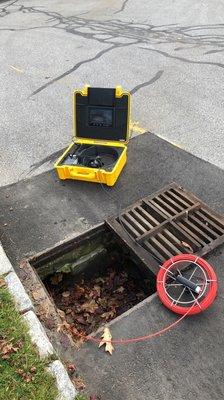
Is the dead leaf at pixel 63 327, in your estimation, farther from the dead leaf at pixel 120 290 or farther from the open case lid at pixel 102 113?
the open case lid at pixel 102 113

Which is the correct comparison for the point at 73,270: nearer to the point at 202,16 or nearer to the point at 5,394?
the point at 5,394

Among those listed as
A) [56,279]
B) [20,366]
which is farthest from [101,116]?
[20,366]

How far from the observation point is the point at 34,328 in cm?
321

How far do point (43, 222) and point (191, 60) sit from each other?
21.3 feet

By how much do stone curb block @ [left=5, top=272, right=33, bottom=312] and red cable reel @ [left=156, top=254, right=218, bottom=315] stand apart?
1286 millimetres

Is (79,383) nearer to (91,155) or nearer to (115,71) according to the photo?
(91,155)

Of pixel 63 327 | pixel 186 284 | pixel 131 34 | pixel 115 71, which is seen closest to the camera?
pixel 63 327

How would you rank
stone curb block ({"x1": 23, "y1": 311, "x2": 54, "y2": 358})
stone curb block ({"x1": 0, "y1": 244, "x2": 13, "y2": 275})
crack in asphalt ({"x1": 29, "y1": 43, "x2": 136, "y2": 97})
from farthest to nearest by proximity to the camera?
crack in asphalt ({"x1": 29, "y1": 43, "x2": 136, "y2": 97}), stone curb block ({"x1": 0, "y1": 244, "x2": 13, "y2": 275}), stone curb block ({"x1": 23, "y1": 311, "x2": 54, "y2": 358})

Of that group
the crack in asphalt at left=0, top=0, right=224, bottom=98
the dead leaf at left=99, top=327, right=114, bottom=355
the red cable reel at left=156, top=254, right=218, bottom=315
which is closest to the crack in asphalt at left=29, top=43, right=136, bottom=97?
the crack in asphalt at left=0, top=0, right=224, bottom=98

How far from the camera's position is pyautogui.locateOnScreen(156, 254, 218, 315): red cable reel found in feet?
11.1

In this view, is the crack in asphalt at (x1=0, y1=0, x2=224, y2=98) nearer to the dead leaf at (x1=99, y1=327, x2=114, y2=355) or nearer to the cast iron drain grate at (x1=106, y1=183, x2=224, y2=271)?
the cast iron drain grate at (x1=106, y1=183, x2=224, y2=271)

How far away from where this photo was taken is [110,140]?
513 cm

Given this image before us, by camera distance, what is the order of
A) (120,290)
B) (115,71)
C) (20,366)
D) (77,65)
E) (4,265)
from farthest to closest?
(77,65) → (115,71) → (120,290) → (4,265) → (20,366)

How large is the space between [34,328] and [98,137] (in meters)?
2.88
